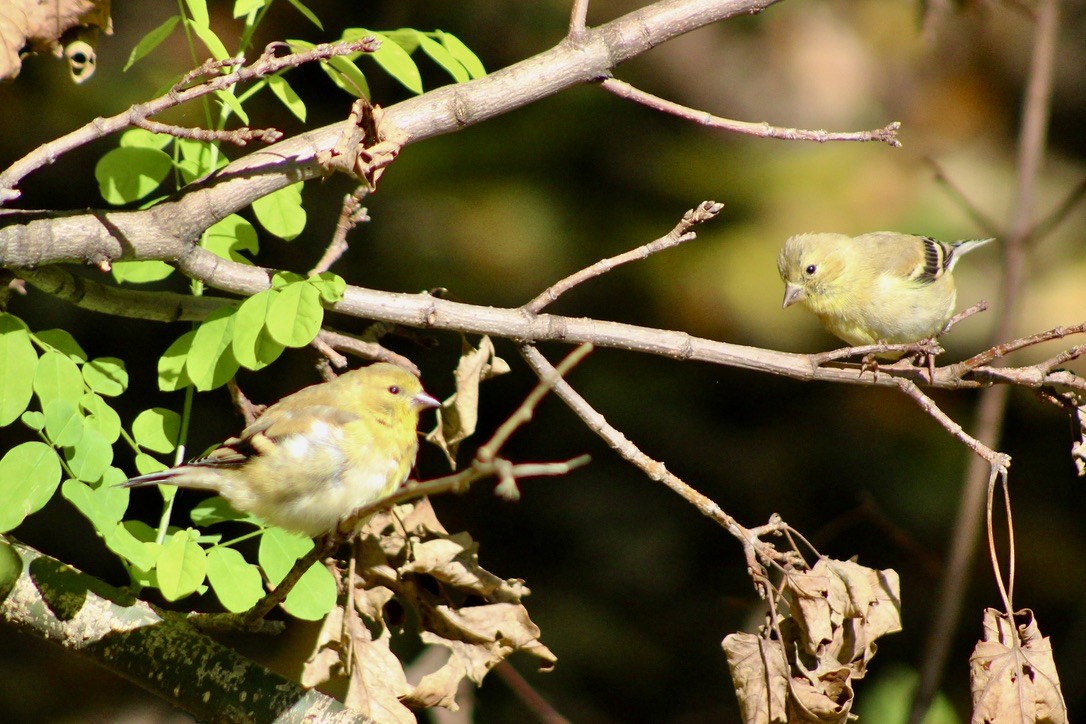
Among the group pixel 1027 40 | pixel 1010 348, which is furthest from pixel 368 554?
pixel 1027 40

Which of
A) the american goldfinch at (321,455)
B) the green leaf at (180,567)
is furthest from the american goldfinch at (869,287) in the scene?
the green leaf at (180,567)

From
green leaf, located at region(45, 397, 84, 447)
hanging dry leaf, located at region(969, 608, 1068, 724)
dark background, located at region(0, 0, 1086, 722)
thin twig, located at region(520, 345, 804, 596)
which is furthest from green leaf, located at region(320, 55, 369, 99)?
dark background, located at region(0, 0, 1086, 722)

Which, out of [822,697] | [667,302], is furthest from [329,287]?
[667,302]

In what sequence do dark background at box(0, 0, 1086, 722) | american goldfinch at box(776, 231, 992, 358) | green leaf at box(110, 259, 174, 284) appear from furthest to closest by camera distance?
dark background at box(0, 0, 1086, 722) → american goldfinch at box(776, 231, 992, 358) → green leaf at box(110, 259, 174, 284)

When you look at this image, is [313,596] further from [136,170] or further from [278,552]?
[136,170]

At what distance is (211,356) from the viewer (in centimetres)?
219

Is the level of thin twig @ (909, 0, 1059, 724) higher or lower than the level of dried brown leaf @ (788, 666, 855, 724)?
higher

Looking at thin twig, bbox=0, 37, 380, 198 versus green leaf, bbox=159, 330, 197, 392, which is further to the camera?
green leaf, bbox=159, 330, 197, 392

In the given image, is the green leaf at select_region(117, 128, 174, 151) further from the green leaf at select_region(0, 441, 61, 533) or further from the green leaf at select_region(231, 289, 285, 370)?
the green leaf at select_region(0, 441, 61, 533)

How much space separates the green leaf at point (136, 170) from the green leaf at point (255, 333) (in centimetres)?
55

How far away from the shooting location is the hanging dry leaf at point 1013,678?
2.04 metres

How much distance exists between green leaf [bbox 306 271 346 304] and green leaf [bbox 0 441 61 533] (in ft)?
1.97

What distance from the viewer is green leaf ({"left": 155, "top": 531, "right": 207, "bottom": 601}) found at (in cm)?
201

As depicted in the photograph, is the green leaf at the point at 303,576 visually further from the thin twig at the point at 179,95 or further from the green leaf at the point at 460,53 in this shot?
the green leaf at the point at 460,53
